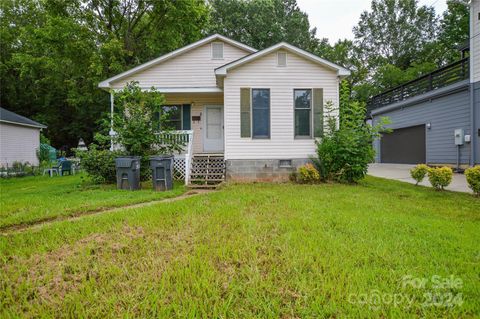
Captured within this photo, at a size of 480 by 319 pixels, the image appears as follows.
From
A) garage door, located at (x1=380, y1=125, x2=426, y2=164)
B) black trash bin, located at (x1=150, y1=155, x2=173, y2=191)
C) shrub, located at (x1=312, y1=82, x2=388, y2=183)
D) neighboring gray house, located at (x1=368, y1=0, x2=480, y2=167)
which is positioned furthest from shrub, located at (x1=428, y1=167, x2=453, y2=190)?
garage door, located at (x1=380, y1=125, x2=426, y2=164)

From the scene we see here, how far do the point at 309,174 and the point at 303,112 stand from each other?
202 cm

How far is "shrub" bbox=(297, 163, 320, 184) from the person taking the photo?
26.7 feet

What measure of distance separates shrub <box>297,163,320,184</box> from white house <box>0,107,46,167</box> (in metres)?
15.1

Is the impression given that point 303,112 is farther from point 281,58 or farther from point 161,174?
point 161,174

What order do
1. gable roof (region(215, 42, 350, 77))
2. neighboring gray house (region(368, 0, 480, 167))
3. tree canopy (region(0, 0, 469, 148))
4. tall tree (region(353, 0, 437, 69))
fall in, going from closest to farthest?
gable roof (region(215, 42, 350, 77)) → neighboring gray house (region(368, 0, 480, 167)) → tree canopy (region(0, 0, 469, 148)) → tall tree (region(353, 0, 437, 69))

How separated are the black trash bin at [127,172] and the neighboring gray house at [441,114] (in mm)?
11963

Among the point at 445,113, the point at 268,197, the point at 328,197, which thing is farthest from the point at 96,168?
the point at 445,113

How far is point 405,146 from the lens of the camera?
1529 cm

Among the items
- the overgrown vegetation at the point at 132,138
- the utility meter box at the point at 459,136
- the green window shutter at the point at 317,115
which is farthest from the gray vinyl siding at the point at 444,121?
the overgrown vegetation at the point at 132,138

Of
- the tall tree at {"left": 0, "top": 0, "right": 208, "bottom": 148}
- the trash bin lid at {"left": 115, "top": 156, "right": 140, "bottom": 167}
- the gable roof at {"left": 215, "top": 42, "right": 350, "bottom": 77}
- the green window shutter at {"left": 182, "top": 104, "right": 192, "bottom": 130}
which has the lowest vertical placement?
the trash bin lid at {"left": 115, "top": 156, "right": 140, "bottom": 167}

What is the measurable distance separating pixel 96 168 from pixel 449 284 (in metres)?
8.48

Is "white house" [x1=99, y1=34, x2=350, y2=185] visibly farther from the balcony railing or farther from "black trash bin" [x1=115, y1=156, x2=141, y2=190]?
the balcony railing

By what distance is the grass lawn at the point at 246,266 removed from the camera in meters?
1.99

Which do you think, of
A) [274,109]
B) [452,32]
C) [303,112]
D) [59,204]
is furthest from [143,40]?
[452,32]
